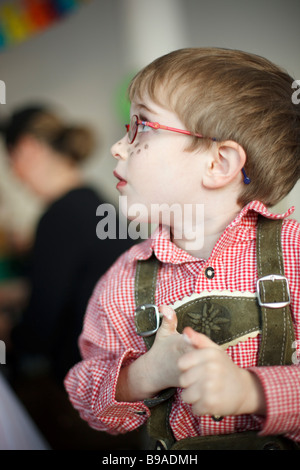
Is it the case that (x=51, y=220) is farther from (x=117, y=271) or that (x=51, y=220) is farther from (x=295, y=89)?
(x=295, y=89)

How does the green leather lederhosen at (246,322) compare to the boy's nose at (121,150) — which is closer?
the green leather lederhosen at (246,322)

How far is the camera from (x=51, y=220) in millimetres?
2203

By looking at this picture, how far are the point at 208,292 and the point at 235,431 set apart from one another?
26cm

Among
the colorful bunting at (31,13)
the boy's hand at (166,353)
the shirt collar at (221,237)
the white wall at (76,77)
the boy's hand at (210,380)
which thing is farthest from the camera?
the white wall at (76,77)

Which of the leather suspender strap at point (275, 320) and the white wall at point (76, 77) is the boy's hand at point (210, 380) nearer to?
the leather suspender strap at point (275, 320)

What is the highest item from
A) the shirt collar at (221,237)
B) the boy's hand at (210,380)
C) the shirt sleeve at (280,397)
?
the shirt collar at (221,237)

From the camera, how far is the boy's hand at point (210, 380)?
28.9 inches

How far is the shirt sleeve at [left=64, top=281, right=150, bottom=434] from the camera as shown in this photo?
97 centimetres

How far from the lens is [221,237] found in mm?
956

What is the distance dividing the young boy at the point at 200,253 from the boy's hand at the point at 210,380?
0.25 ft

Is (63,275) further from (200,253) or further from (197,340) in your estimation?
(197,340)

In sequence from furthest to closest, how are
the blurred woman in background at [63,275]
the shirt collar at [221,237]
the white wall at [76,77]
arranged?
the white wall at [76,77], the blurred woman in background at [63,275], the shirt collar at [221,237]

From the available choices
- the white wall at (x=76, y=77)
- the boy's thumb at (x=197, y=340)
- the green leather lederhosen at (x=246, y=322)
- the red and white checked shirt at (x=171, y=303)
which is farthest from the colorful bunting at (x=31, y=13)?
the boy's thumb at (x=197, y=340)

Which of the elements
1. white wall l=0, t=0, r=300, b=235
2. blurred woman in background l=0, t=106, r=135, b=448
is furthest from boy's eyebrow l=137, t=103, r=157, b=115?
white wall l=0, t=0, r=300, b=235
